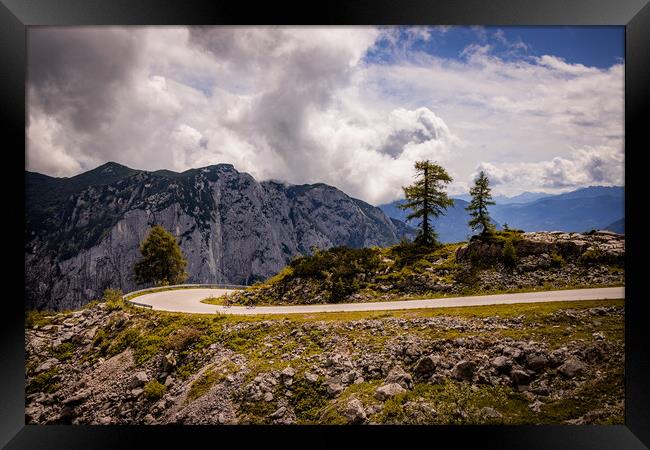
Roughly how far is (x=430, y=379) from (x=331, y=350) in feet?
9.91

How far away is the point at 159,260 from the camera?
80.8 feet

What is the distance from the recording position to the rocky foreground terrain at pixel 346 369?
8.64 meters

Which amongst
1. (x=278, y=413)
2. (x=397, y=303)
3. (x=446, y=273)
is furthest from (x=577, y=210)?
(x=278, y=413)

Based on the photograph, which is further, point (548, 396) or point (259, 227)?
point (259, 227)

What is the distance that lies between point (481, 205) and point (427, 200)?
10.0ft

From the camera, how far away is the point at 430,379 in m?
9.20

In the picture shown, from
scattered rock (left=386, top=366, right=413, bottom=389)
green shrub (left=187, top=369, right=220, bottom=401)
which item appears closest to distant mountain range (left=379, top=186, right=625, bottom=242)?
scattered rock (left=386, top=366, right=413, bottom=389)

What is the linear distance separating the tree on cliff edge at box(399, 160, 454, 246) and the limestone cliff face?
6862 centimetres

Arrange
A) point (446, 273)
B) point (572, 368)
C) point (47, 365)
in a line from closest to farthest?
1. point (572, 368)
2. point (47, 365)
3. point (446, 273)

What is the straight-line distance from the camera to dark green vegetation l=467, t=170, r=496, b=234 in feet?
54.9

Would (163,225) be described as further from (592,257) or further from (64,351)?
(592,257)

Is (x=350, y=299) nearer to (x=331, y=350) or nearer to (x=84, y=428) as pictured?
(x=331, y=350)

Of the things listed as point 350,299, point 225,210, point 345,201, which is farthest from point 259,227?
point 350,299

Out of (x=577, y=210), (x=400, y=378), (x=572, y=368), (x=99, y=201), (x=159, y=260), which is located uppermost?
(x=99, y=201)
